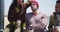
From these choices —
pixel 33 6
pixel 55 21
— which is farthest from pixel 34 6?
pixel 55 21

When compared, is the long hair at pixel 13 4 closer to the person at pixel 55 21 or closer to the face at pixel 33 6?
the face at pixel 33 6

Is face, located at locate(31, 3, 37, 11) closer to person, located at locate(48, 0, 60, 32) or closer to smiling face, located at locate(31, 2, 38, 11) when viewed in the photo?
smiling face, located at locate(31, 2, 38, 11)

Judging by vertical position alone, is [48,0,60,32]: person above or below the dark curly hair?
below

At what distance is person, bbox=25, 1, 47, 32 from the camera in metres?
1.48

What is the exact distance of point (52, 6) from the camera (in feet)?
4.85

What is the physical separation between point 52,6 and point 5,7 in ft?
1.51

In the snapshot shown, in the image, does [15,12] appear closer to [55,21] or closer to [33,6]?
[33,6]

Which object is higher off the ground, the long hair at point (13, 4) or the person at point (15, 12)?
the long hair at point (13, 4)

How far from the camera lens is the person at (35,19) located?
1.48 m

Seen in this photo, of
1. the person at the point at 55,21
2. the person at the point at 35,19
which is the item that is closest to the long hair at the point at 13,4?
the person at the point at 35,19

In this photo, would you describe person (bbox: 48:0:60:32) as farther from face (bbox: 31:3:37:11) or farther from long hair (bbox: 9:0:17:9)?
long hair (bbox: 9:0:17:9)

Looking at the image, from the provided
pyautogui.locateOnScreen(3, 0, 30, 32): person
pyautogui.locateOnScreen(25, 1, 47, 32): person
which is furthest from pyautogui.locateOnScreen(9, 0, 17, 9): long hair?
pyautogui.locateOnScreen(25, 1, 47, 32): person

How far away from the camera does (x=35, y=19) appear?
1489 millimetres

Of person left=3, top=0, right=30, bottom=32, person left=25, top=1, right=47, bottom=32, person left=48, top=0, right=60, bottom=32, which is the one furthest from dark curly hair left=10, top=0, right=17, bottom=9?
person left=48, top=0, right=60, bottom=32
